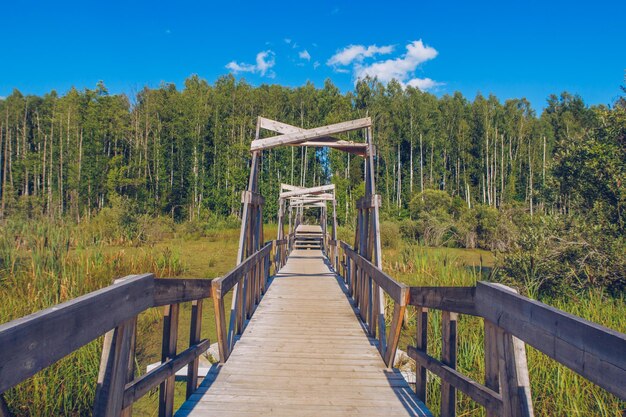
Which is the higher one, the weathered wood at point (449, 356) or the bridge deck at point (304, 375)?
the weathered wood at point (449, 356)

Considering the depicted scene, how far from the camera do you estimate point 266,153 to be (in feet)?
126

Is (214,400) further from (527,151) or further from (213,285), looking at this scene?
(527,151)

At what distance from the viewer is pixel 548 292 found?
7.17 metres

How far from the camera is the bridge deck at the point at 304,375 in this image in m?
2.80

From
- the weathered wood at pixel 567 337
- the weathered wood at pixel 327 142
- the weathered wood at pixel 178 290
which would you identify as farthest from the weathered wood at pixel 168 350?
the weathered wood at pixel 327 142

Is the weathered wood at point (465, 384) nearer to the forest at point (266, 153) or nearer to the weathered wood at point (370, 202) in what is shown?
the weathered wood at point (370, 202)

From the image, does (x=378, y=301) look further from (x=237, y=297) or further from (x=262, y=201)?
(x=262, y=201)

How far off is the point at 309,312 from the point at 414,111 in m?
37.1

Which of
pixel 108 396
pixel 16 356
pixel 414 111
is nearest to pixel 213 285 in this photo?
pixel 108 396

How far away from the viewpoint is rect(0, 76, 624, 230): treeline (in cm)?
3269

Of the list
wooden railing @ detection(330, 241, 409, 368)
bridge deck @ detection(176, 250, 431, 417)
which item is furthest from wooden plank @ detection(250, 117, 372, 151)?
bridge deck @ detection(176, 250, 431, 417)

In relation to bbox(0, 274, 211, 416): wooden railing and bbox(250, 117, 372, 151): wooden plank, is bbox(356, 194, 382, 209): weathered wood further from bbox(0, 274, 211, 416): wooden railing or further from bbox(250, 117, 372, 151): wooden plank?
bbox(0, 274, 211, 416): wooden railing

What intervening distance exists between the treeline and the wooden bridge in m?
24.3

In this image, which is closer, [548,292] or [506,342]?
[506,342]
